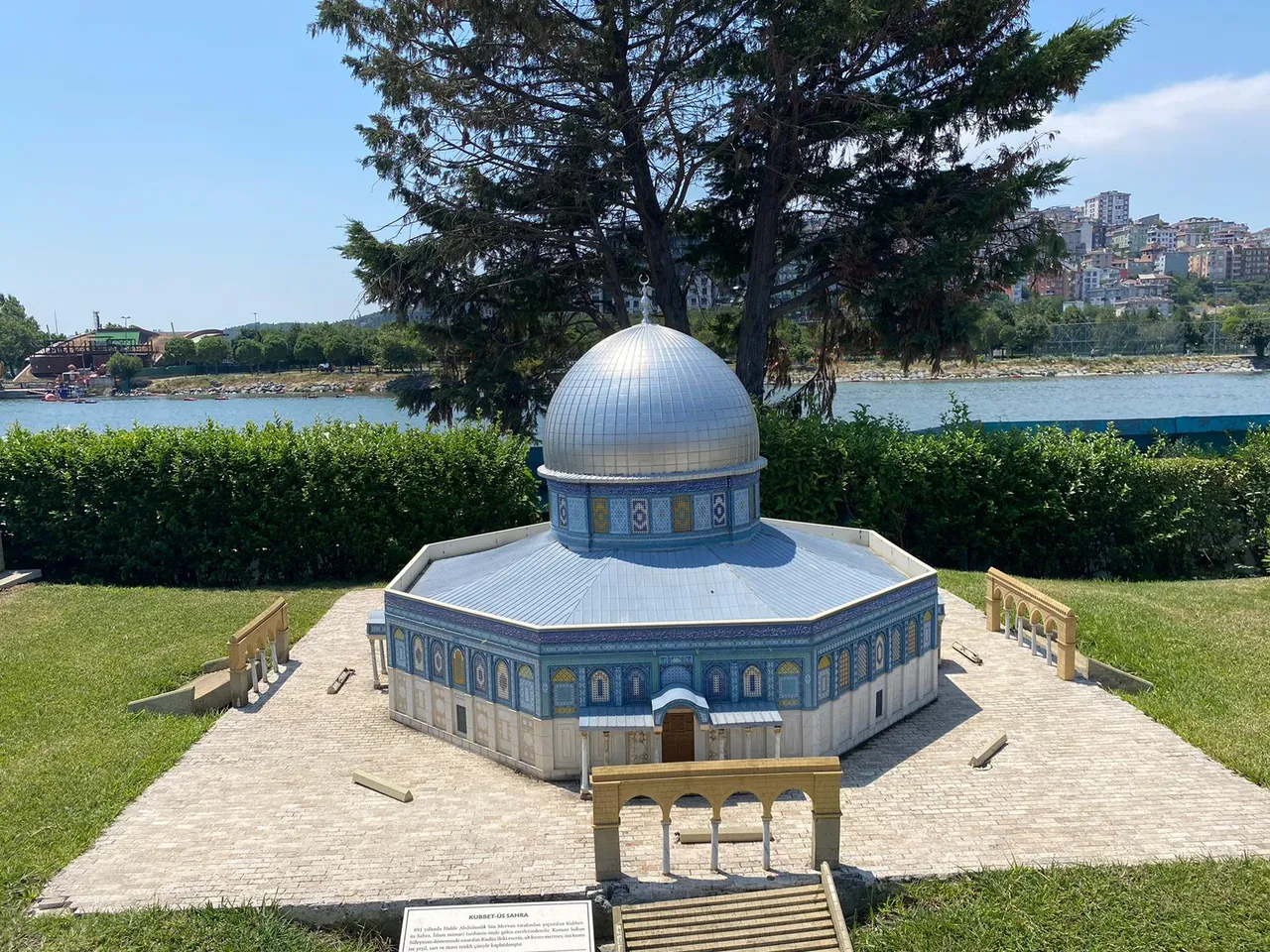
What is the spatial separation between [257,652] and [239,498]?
853cm

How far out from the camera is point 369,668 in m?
19.2

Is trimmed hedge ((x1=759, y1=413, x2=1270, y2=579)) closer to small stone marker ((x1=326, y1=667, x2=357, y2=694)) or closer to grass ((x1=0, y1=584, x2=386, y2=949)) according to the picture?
small stone marker ((x1=326, y1=667, x2=357, y2=694))

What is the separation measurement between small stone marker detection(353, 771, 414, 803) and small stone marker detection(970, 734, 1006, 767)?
28.7 feet

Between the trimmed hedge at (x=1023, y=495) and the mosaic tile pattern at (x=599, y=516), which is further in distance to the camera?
the trimmed hedge at (x=1023, y=495)

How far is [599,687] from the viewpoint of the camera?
14.0 metres

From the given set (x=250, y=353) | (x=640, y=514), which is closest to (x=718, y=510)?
(x=640, y=514)

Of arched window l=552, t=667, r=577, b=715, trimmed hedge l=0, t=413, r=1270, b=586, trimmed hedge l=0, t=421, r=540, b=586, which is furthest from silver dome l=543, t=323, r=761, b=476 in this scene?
trimmed hedge l=0, t=413, r=1270, b=586

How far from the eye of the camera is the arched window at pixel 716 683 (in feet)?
46.0

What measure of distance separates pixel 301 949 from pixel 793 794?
7075 mm

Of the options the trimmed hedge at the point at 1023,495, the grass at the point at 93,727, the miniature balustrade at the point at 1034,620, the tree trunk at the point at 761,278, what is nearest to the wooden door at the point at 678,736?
the grass at the point at 93,727

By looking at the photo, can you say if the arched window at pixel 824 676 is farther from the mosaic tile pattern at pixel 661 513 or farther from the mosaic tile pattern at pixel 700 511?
the mosaic tile pattern at pixel 661 513

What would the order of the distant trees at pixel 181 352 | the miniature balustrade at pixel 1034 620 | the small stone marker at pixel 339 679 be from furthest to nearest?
the distant trees at pixel 181 352 < the small stone marker at pixel 339 679 < the miniature balustrade at pixel 1034 620

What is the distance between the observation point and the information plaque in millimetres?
9812

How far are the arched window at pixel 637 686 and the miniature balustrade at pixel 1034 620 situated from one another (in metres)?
9.05
